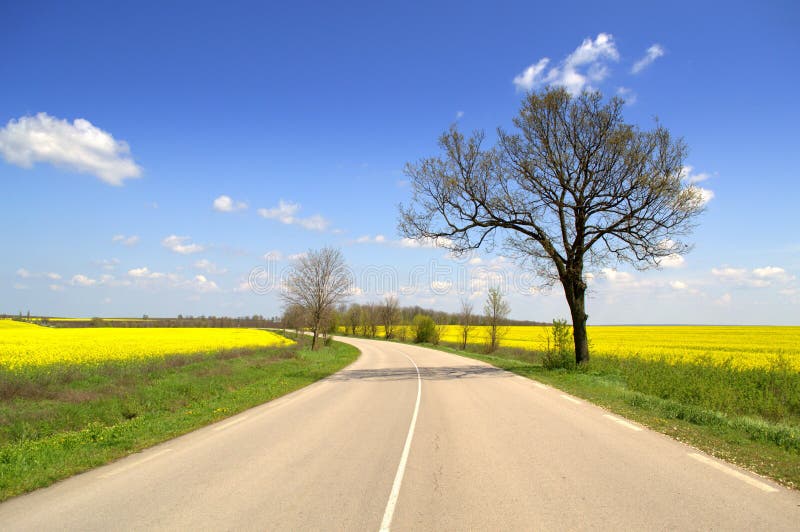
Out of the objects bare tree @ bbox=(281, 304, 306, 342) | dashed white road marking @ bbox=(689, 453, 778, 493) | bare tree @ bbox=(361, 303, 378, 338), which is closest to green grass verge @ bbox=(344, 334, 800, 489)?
dashed white road marking @ bbox=(689, 453, 778, 493)

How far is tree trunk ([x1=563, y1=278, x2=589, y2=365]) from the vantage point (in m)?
20.6

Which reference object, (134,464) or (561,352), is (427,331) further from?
(134,464)

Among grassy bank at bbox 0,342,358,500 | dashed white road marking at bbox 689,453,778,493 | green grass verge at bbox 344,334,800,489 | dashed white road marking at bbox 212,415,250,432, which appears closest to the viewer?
dashed white road marking at bbox 689,453,778,493

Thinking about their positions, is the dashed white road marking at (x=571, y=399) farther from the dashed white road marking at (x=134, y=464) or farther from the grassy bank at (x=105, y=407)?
the dashed white road marking at (x=134, y=464)

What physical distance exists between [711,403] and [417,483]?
11792mm

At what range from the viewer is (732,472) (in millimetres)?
6109

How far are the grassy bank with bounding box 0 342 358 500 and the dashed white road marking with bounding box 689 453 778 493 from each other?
8.94 meters

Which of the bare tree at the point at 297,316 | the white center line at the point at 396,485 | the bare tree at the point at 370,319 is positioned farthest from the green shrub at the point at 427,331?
the white center line at the point at 396,485

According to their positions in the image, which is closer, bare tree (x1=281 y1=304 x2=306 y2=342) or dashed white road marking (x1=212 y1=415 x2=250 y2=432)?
dashed white road marking (x1=212 y1=415 x2=250 y2=432)

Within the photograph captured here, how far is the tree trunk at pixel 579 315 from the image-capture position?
2062 cm

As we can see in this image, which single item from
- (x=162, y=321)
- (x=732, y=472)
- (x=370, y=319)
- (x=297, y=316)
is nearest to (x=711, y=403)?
(x=732, y=472)

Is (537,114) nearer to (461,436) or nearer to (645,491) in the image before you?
(461,436)

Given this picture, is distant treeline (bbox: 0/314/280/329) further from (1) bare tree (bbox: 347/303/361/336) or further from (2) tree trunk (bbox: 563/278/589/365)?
(2) tree trunk (bbox: 563/278/589/365)

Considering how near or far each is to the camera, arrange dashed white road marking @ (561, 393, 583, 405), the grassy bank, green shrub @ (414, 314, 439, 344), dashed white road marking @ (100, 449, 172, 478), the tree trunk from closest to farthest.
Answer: dashed white road marking @ (100, 449, 172, 478)
the grassy bank
dashed white road marking @ (561, 393, 583, 405)
the tree trunk
green shrub @ (414, 314, 439, 344)
